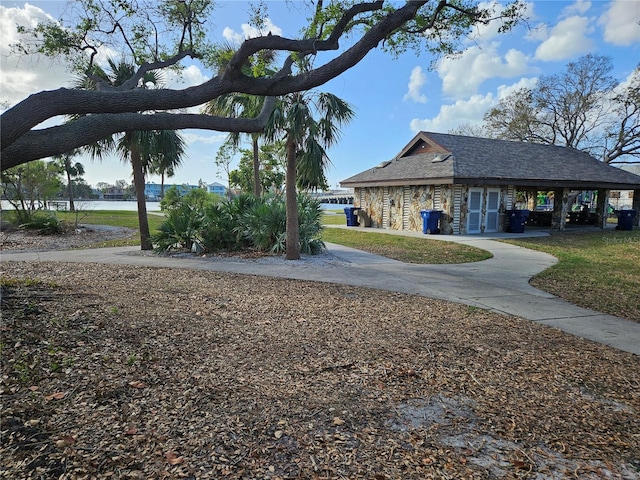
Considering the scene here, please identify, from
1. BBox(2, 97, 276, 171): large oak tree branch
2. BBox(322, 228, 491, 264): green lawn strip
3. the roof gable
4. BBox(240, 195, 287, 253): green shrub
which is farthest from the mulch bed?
the roof gable

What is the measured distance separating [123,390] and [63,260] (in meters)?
8.82

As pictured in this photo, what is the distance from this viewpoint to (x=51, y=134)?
3811 millimetres

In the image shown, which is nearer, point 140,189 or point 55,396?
point 55,396

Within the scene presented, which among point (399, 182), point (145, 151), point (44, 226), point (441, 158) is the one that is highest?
point (441, 158)

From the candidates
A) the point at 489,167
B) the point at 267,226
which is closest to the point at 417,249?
the point at 267,226

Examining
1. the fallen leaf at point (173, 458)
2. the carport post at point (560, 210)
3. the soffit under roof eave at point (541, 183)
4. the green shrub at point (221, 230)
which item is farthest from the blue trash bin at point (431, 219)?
the fallen leaf at point (173, 458)

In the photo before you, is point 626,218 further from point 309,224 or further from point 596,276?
point 309,224

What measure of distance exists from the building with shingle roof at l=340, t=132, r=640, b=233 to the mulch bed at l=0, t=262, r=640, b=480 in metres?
13.7

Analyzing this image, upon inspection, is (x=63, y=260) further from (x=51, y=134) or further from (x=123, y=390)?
(x=123, y=390)

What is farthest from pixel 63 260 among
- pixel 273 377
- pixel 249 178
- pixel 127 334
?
pixel 249 178

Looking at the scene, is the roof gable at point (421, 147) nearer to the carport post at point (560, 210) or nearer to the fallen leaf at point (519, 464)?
the carport post at point (560, 210)

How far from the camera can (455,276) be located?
871 cm

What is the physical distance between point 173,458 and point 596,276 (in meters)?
9.79

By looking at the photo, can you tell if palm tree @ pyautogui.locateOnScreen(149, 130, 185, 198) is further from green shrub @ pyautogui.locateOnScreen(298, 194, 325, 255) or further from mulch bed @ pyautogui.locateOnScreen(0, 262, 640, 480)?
mulch bed @ pyautogui.locateOnScreen(0, 262, 640, 480)
